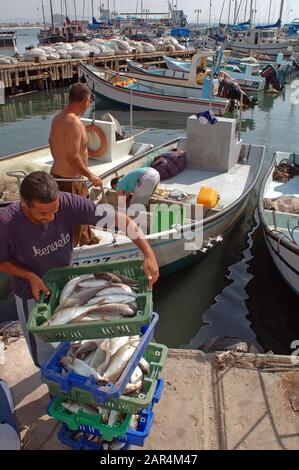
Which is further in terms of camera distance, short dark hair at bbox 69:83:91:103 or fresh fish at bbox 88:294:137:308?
short dark hair at bbox 69:83:91:103

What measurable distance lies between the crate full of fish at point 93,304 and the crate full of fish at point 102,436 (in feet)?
1.97

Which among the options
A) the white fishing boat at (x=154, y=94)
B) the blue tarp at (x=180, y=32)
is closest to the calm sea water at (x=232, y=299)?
the white fishing boat at (x=154, y=94)

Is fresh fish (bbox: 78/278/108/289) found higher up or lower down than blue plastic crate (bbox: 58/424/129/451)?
higher up

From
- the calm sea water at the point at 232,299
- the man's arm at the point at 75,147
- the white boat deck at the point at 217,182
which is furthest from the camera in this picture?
the white boat deck at the point at 217,182

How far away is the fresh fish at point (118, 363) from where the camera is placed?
2738mm

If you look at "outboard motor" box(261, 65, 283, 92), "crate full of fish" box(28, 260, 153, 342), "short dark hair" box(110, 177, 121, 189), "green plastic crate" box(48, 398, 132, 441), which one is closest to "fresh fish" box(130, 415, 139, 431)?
"green plastic crate" box(48, 398, 132, 441)

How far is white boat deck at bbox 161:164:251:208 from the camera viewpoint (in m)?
8.65

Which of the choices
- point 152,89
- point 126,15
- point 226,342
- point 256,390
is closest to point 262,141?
point 152,89

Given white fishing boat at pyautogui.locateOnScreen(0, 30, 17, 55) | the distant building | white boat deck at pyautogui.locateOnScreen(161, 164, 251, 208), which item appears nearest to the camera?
white boat deck at pyautogui.locateOnScreen(161, 164, 251, 208)

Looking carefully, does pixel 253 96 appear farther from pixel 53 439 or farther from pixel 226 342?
pixel 53 439

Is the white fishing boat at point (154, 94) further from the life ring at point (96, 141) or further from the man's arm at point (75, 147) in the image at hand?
the man's arm at point (75, 147)

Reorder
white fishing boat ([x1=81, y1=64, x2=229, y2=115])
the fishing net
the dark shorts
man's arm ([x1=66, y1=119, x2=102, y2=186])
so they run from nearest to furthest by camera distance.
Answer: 1. man's arm ([x1=66, y1=119, x2=102, y2=186])
2. the dark shorts
3. the fishing net
4. white fishing boat ([x1=81, y1=64, x2=229, y2=115])

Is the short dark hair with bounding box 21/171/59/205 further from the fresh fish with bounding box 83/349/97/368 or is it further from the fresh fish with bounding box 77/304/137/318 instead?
the fresh fish with bounding box 83/349/97/368

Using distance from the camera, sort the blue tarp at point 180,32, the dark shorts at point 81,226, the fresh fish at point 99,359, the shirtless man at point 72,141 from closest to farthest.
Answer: the fresh fish at point 99,359 → the shirtless man at point 72,141 → the dark shorts at point 81,226 → the blue tarp at point 180,32
